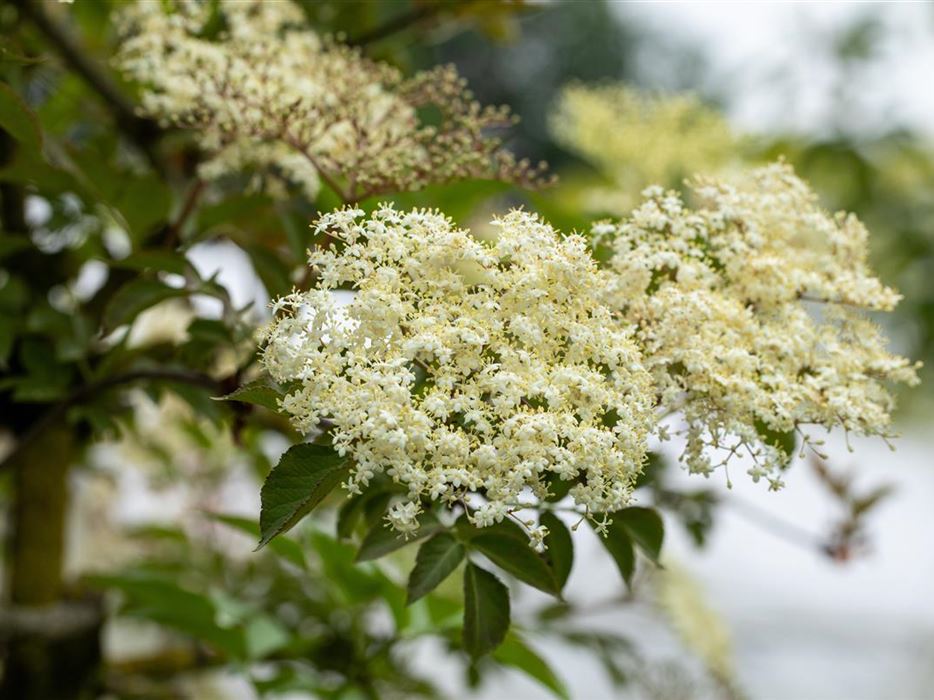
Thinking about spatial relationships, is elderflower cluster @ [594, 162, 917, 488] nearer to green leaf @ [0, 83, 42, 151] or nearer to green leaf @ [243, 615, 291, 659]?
green leaf @ [0, 83, 42, 151]

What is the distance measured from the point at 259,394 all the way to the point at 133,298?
0.54 ft

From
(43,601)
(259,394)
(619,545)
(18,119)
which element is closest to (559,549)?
(619,545)

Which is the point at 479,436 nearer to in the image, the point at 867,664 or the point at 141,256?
the point at 141,256

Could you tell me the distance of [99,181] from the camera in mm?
569

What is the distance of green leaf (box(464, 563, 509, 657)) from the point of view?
1.14ft

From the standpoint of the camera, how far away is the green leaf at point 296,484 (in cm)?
30

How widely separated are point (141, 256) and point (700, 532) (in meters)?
0.35

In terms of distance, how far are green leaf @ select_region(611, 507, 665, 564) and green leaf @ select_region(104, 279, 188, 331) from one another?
204 mm

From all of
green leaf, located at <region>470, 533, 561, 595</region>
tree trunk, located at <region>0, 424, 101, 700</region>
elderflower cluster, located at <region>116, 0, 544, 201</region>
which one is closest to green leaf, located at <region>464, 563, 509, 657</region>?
green leaf, located at <region>470, 533, 561, 595</region>

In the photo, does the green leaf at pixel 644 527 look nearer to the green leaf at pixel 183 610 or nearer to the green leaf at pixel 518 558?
the green leaf at pixel 518 558

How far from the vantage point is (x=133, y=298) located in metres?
0.45

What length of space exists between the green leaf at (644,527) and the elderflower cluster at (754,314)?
40 millimetres

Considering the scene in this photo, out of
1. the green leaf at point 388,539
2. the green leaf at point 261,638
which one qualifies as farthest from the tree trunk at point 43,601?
the green leaf at point 388,539

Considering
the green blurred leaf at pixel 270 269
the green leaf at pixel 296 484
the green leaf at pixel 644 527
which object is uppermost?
the green leaf at pixel 644 527
